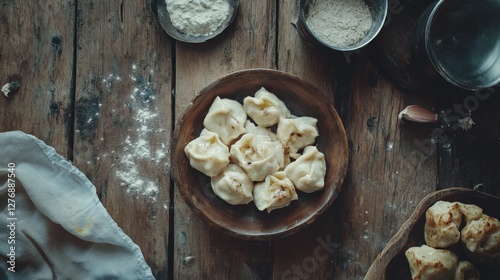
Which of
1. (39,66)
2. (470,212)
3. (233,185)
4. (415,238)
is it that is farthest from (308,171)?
(39,66)

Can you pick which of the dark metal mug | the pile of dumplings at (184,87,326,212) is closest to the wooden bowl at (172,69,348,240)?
the pile of dumplings at (184,87,326,212)

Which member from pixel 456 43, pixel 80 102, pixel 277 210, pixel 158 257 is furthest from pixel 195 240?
pixel 456 43

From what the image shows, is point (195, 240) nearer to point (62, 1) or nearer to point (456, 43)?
point (62, 1)

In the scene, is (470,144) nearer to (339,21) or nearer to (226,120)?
(339,21)

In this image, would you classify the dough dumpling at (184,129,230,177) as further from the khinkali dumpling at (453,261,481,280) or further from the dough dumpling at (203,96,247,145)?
the khinkali dumpling at (453,261,481,280)

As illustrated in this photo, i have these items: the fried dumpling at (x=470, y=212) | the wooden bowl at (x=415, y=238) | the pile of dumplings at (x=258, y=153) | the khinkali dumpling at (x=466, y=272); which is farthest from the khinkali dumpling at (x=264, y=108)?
the khinkali dumpling at (x=466, y=272)

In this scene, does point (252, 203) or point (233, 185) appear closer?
point (233, 185)

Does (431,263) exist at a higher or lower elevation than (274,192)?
lower
